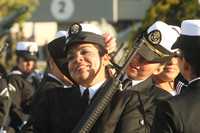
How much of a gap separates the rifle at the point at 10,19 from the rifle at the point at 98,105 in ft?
109

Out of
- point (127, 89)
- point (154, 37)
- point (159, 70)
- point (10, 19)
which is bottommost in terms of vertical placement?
point (10, 19)

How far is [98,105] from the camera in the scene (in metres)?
6.11

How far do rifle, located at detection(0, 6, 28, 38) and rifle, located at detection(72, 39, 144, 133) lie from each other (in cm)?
3332

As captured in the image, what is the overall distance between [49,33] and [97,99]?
47250mm

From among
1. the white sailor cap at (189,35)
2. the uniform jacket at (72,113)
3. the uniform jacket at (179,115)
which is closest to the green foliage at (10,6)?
the uniform jacket at (72,113)

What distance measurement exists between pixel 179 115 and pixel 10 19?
120 ft

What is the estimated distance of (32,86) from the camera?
476 inches

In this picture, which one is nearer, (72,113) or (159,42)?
(72,113)

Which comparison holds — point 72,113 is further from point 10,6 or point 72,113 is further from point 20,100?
point 10,6

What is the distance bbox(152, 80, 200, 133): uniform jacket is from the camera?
5270mm

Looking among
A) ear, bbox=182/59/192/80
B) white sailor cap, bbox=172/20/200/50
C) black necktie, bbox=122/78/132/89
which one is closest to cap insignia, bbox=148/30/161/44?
black necktie, bbox=122/78/132/89

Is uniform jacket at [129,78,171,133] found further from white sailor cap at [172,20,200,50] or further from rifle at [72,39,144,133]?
white sailor cap at [172,20,200,50]

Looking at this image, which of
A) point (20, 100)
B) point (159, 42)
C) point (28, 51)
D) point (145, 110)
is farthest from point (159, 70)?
point (28, 51)

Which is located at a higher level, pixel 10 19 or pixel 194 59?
pixel 194 59
